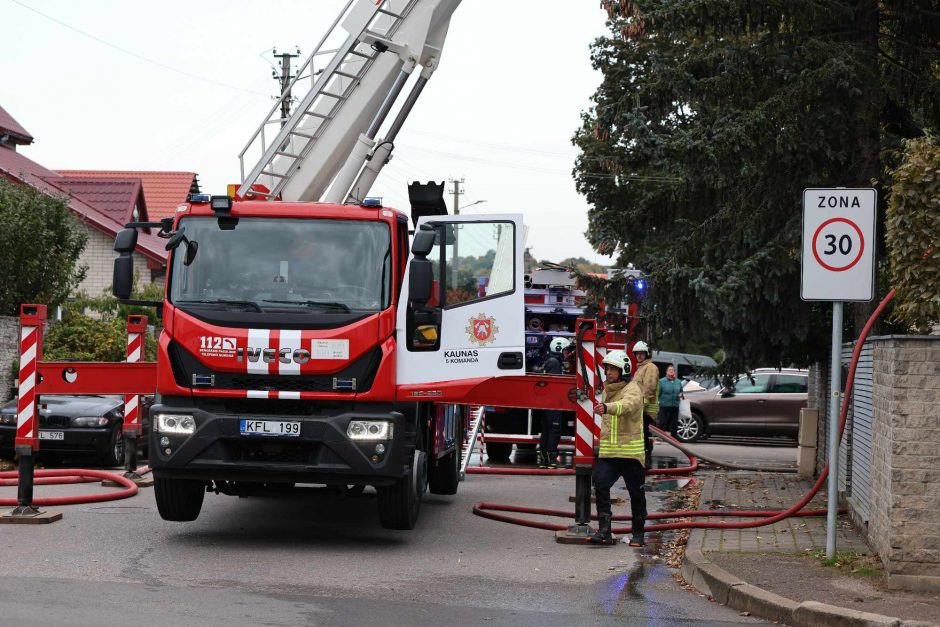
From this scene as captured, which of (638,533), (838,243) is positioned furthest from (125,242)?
(838,243)

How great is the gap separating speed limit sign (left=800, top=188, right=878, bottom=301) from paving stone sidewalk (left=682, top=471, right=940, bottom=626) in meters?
2.09

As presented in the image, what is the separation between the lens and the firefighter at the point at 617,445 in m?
11.4

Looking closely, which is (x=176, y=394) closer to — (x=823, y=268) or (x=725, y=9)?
(x=823, y=268)

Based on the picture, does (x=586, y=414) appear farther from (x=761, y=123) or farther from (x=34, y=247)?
(x=34, y=247)

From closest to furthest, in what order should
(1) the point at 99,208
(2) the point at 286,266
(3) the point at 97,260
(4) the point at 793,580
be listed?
(4) the point at 793,580 < (2) the point at 286,266 < (3) the point at 97,260 < (1) the point at 99,208

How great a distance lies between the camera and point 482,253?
10844mm

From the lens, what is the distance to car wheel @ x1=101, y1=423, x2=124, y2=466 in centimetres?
1765

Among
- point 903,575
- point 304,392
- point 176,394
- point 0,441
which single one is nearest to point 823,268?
point 903,575

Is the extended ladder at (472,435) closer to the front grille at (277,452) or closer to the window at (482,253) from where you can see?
the window at (482,253)

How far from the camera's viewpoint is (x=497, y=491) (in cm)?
1595

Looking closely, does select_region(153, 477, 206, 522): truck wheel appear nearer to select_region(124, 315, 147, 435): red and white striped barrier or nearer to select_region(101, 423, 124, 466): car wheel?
select_region(124, 315, 147, 435): red and white striped barrier

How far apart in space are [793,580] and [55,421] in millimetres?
11652

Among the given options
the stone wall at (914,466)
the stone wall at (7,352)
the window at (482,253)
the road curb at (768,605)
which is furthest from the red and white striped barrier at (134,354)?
the stone wall at (914,466)

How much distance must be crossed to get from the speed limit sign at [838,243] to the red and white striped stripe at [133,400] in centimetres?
815
